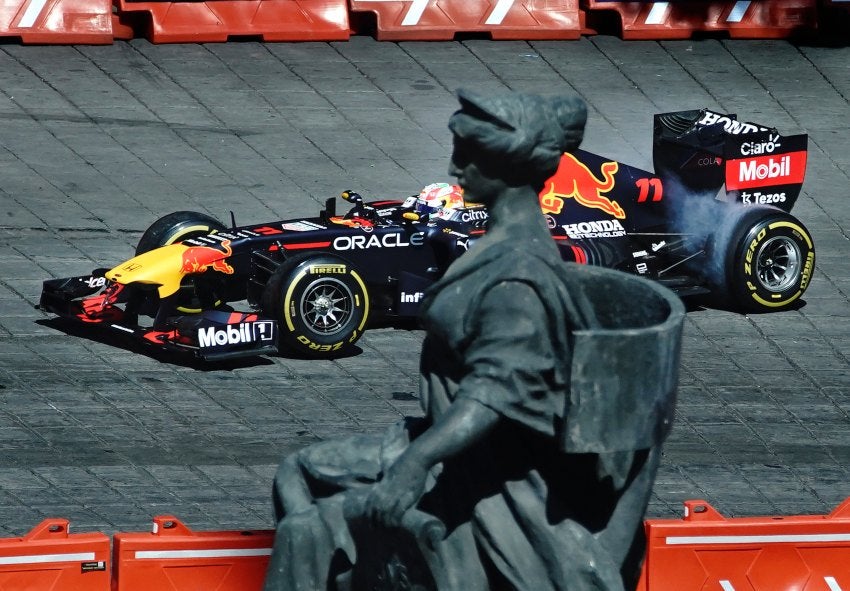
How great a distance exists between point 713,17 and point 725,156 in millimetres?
5995

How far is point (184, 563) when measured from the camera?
25.3 feet

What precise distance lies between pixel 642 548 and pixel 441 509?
2.01 ft

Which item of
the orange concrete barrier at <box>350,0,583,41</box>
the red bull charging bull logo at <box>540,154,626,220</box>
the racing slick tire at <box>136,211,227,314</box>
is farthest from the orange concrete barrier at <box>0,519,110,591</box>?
the orange concrete barrier at <box>350,0,583,41</box>

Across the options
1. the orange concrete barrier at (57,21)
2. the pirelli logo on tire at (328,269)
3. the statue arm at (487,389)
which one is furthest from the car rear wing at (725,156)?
the statue arm at (487,389)

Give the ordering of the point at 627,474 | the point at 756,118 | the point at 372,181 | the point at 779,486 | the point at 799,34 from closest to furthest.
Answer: the point at 627,474
the point at 779,486
the point at 372,181
the point at 756,118
the point at 799,34

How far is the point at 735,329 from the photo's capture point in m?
14.5

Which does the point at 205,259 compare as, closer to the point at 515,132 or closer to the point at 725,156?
the point at 725,156

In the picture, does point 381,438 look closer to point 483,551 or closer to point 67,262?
point 483,551

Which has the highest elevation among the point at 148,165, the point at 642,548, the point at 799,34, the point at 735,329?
the point at 799,34

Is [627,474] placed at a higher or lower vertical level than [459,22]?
lower

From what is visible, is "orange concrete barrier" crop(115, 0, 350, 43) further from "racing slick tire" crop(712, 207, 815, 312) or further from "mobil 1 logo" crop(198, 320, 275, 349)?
"mobil 1 logo" crop(198, 320, 275, 349)

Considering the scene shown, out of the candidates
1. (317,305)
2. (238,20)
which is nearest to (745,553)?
→ (317,305)

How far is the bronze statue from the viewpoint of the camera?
4.65 metres

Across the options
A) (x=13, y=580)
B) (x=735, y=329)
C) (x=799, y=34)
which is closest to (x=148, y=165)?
(x=735, y=329)
